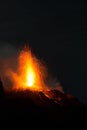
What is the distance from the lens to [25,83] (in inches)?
6176

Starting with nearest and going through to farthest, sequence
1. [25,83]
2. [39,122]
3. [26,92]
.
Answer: [39,122], [26,92], [25,83]

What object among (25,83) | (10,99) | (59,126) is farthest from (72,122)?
(25,83)

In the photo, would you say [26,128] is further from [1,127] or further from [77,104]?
[77,104]

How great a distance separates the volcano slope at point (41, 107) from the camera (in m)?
114

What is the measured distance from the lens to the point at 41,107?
123 meters

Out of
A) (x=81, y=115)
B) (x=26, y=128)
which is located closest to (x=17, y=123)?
(x=26, y=128)

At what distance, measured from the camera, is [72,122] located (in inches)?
4820

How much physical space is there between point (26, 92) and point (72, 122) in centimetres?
2407

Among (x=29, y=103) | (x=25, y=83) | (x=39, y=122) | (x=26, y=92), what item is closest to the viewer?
(x=39, y=122)

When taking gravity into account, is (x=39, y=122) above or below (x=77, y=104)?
below

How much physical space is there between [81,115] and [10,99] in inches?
918

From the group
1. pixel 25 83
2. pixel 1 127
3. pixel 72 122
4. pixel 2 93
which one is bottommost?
pixel 1 127

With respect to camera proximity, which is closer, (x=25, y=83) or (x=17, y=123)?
(x=17, y=123)

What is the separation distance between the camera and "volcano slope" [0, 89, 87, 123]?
114 metres
